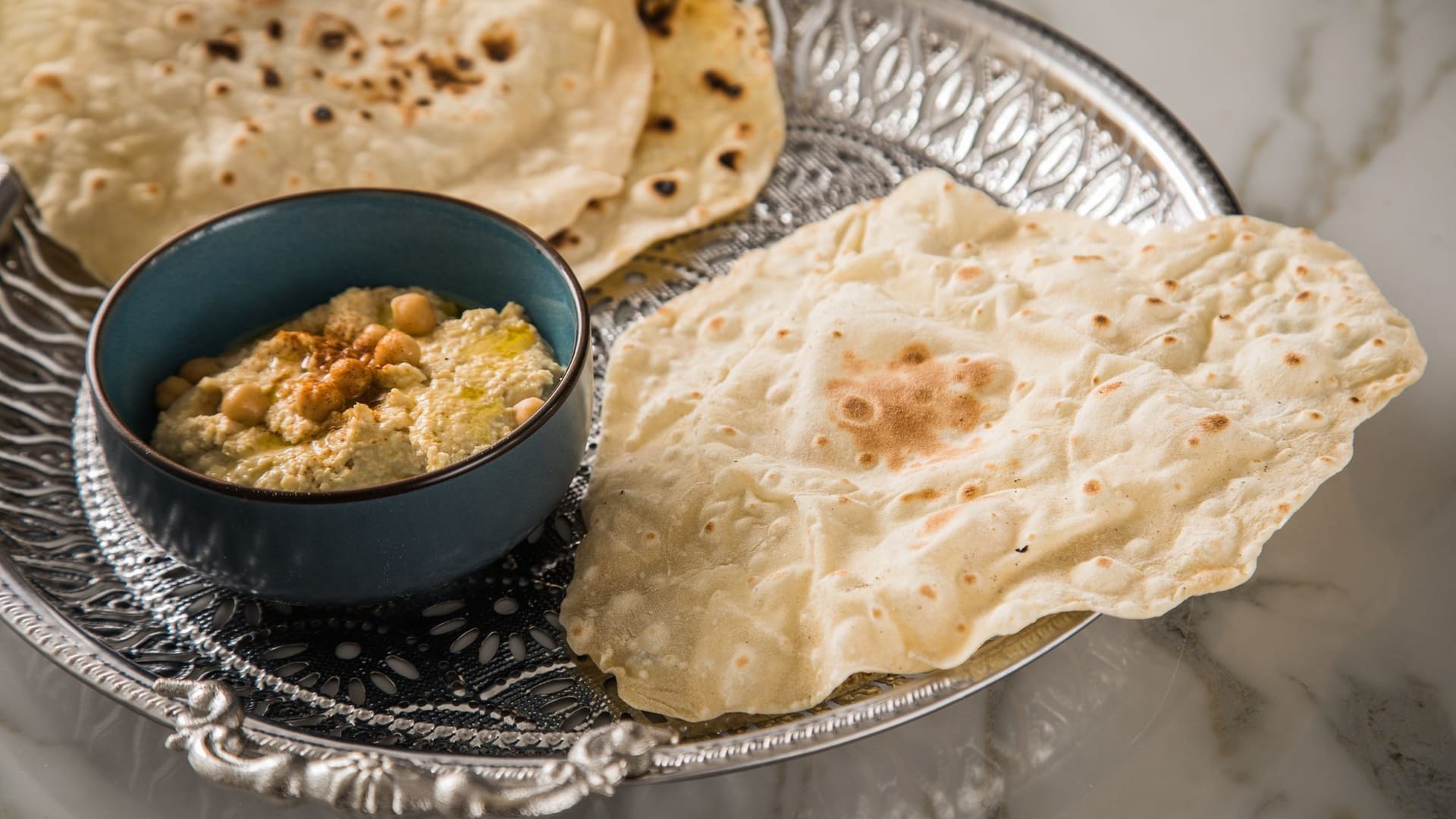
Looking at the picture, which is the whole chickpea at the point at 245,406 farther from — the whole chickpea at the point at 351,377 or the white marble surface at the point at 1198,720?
the white marble surface at the point at 1198,720

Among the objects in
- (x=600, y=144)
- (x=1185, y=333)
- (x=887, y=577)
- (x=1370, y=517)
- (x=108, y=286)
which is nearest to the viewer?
(x=887, y=577)

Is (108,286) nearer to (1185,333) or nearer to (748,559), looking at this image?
(748,559)

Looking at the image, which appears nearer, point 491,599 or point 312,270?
point 491,599

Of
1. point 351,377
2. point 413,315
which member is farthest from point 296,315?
point 351,377

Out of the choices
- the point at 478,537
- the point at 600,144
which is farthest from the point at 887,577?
the point at 600,144

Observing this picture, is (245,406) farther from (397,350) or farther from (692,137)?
(692,137)

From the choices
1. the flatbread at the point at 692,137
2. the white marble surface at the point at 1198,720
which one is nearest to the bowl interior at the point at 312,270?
the flatbread at the point at 692,137

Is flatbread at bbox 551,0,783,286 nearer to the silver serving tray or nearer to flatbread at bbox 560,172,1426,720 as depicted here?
the silver serving tray

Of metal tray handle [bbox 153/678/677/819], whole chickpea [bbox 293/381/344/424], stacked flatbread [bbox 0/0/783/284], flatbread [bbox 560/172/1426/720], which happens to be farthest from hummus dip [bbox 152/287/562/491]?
stacked flatbread [bbox 0/0/783/284]
